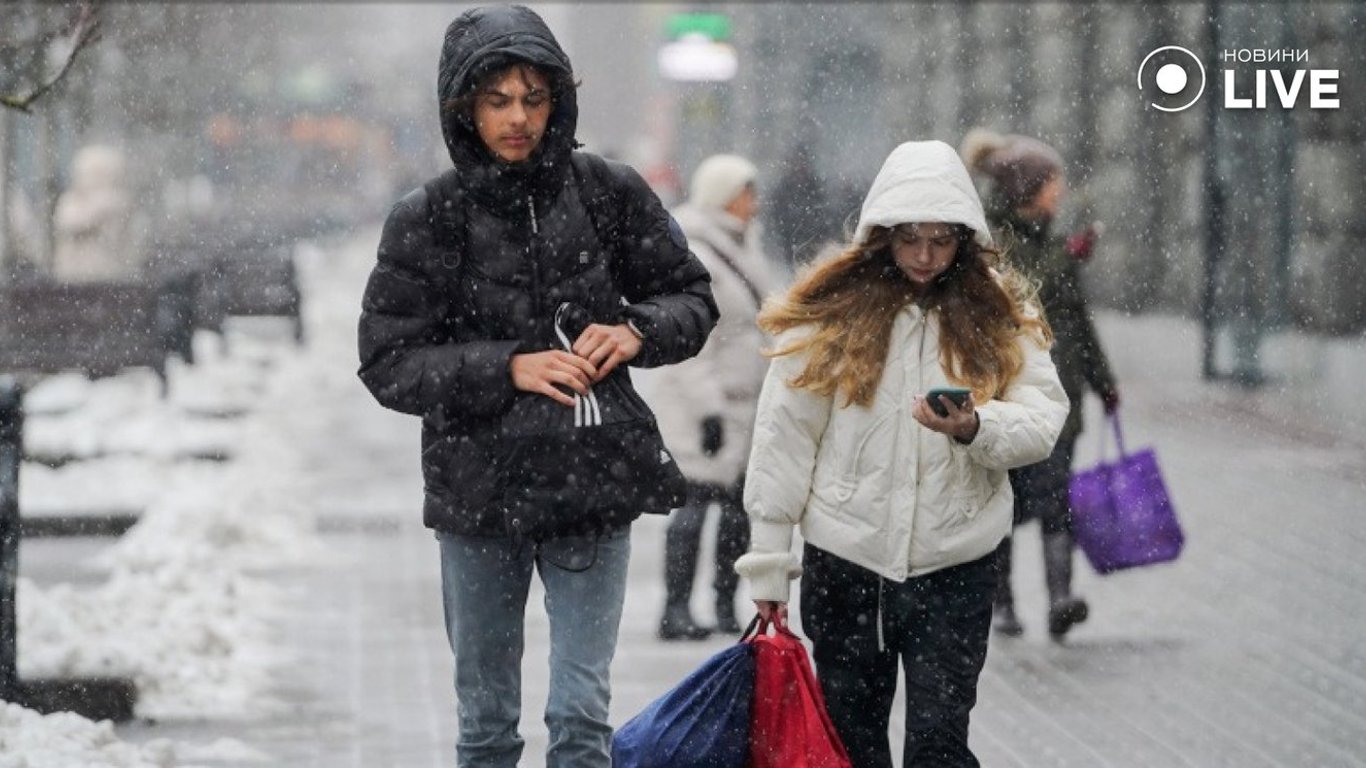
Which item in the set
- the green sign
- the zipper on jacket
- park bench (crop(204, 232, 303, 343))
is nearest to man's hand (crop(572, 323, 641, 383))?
the zipper on jacket

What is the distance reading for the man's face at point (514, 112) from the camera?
465 centimetres

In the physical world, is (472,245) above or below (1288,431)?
above

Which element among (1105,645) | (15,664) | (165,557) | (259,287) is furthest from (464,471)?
(259,287)

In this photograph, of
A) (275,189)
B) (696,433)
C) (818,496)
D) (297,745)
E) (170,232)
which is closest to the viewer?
(818,496)

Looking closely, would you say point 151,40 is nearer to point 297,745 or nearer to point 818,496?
point 297,745

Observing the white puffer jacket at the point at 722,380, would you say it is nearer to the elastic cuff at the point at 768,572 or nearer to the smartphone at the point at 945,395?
the elastic cuff at the point at 768,572

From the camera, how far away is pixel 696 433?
343 inches

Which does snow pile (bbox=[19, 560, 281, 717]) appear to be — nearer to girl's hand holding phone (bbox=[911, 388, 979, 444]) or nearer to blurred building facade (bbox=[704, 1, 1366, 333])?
girl's hand holding phone (bbox=[911, 388, 979, 444])

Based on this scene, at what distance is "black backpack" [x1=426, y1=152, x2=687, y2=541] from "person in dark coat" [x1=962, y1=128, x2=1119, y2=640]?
3757 mm

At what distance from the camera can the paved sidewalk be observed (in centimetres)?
712

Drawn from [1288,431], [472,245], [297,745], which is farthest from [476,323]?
[1288,431]

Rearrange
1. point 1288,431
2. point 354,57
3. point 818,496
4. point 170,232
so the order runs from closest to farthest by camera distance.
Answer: point 818,496 → point 1288,431 → point 170,232 → point 354,57

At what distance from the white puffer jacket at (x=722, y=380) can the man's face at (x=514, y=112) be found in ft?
13.0

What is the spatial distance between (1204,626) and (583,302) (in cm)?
501
